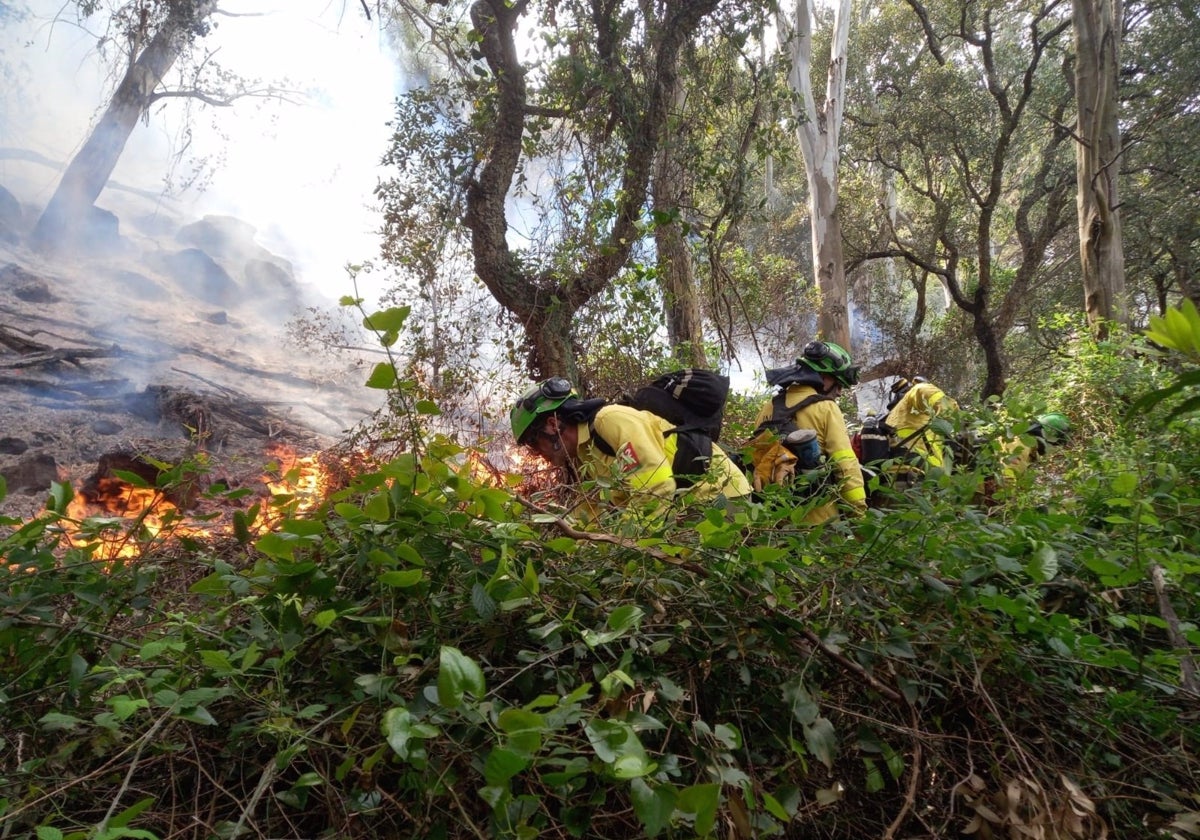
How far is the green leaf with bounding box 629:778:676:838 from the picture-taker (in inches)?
30.4

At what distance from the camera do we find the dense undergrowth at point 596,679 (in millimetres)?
933

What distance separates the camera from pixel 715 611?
45.3 inches

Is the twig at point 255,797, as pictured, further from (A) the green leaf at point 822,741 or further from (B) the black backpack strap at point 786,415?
(B) the black backpack strap at point 786,415

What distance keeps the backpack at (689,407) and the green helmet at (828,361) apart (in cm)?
94

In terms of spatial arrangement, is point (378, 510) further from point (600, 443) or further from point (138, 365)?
point (138, 365)

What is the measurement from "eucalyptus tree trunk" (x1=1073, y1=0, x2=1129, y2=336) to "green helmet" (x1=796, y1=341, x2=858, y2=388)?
14.0ft

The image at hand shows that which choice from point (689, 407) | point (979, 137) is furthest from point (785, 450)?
point (979, 137)

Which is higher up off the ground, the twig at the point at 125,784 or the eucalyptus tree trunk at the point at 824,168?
the eucalyptus tree trunk at the point at 824,168

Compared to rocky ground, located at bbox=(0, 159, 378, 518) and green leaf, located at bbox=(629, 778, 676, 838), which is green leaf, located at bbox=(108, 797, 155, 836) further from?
rocky ground, located at bbox=(0, 159, 378, 518)

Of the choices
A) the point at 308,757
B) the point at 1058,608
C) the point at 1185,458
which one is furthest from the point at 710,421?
the point at 308,757

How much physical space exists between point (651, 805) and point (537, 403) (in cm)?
264

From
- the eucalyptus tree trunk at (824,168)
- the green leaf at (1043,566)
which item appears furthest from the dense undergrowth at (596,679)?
the eucalyptus tree trunk at (824,168)

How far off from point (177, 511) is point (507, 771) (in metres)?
1.08

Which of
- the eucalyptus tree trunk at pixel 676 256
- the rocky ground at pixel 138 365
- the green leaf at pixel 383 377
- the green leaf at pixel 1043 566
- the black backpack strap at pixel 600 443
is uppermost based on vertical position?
the eucalyptus tree trunk at pixel 676 256
